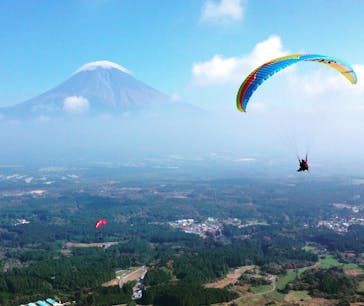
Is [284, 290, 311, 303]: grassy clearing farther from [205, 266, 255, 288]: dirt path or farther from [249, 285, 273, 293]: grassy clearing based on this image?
[205, 266, 255, 288]: dirt path

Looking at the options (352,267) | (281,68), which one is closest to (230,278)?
(352,267)

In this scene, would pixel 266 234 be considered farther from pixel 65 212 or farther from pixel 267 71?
pixel 267 71

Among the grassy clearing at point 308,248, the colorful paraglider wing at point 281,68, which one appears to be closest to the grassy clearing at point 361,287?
the grassy clearing at point 308,248

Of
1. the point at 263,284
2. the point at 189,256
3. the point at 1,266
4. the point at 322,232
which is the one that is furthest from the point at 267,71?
the point at 322,232

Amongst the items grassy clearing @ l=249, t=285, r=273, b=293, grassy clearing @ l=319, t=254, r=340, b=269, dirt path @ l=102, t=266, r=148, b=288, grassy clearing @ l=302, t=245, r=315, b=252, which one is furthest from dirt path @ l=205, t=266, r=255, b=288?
grassy clearing @ l=302, t=245, r=315, b=252

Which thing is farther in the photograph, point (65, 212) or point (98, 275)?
point (65, 212)

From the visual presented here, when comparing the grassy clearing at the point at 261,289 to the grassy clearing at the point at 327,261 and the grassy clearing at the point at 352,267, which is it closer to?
the grassy clearing at the point at 327,261

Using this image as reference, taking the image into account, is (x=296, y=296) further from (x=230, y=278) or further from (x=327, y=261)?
(x=327, y=261)
